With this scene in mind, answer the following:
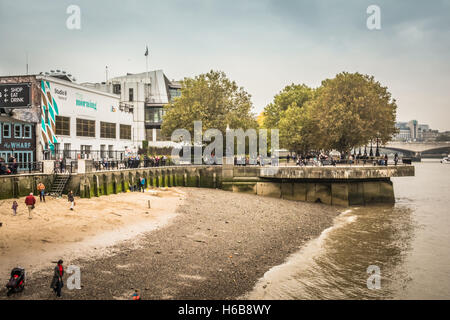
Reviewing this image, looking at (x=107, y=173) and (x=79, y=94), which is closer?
(x=107, y=173)

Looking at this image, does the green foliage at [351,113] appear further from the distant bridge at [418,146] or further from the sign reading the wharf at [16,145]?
the distant bridge at [418,146]

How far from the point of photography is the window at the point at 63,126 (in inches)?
1326

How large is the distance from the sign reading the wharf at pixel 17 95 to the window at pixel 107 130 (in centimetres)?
1037

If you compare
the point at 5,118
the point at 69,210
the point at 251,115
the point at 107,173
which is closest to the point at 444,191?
the point at 251,115

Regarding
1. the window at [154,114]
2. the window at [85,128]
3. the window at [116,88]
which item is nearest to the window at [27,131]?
the window at [85,128]

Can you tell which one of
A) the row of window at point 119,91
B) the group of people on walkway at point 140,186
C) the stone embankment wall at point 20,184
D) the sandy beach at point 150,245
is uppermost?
the row of window at point 119,91

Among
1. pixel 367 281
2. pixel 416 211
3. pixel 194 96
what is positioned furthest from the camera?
pixel 194 96

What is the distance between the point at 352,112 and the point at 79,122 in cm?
3393

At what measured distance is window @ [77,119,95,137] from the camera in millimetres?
36812

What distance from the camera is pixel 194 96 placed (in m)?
45.9

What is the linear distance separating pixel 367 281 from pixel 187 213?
527 inches

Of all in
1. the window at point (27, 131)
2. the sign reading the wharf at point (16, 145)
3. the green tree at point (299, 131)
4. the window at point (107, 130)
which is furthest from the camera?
the green tree at point (299, 131)

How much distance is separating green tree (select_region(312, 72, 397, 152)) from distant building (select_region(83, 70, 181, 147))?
34.2 metres

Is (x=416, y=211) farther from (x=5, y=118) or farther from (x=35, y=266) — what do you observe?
(x=5, y=118)
